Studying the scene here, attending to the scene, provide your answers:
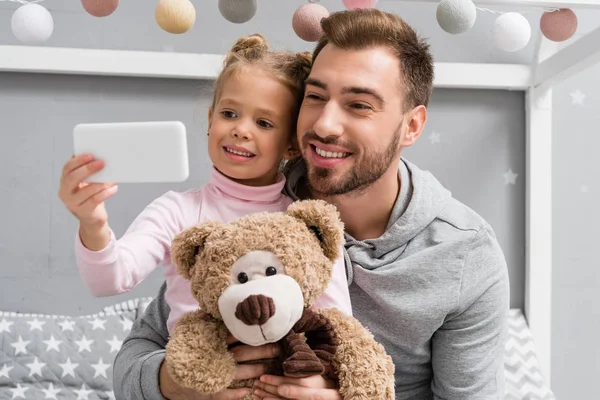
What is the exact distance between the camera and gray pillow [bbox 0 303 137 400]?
1.84 metres

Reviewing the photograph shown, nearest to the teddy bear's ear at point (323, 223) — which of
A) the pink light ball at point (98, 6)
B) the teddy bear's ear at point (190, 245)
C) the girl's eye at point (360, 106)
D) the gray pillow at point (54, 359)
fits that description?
the teddy bear's ear at point (190, 245)

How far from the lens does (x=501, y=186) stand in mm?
2264

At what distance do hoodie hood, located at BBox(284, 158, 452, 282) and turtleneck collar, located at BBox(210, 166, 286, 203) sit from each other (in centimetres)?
9

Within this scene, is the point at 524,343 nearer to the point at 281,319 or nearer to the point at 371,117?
the point at 371,117

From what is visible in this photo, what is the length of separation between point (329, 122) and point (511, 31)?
0.51m

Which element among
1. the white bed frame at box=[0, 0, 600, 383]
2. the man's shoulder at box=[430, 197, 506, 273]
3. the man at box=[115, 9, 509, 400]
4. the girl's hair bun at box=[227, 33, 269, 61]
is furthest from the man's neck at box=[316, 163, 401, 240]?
the white bed frame at box=[0, 0, 600, 383]

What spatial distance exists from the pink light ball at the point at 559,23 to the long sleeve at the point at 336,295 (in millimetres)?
759

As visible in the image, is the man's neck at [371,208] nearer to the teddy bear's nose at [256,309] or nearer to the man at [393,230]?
the man at [393,230]

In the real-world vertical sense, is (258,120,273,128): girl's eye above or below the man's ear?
below

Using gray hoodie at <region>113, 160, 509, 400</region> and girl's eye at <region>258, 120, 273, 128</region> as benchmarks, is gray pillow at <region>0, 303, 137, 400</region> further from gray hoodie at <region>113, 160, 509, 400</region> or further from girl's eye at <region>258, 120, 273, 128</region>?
girl's eye at <region>258, 120, 273, 128</region>

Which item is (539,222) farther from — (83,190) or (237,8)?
(83,190)

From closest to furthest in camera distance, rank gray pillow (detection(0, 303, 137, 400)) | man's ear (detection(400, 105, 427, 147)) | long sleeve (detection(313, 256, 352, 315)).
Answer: long sleeve (detection(313, 256, 352, 315)) → man's ear (detection(400, 105, 427, 147)) → gray pillow (detection(0, 303, 137, 400))

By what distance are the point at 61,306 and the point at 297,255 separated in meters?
1.37

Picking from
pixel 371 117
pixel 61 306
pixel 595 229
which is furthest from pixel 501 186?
pixel 61 306
